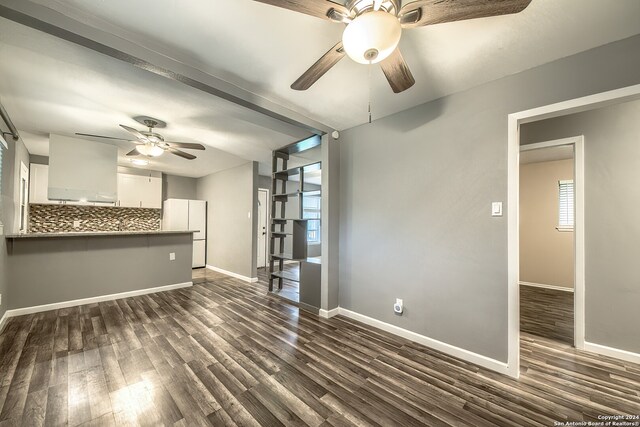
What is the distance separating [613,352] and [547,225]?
3197 mm

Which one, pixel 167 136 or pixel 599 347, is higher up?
pixel 167 136

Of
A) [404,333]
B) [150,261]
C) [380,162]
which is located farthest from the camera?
[150,261]

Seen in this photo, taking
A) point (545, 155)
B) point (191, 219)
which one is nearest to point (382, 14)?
point (545, 155)

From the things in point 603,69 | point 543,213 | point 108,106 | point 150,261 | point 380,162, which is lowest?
point 150,261

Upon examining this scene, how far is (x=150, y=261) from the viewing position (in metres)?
4.08

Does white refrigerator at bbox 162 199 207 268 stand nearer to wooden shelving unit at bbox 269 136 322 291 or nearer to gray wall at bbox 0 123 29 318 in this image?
gray wall at bbox 0 123 29 318

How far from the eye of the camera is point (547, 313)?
332 centimetres

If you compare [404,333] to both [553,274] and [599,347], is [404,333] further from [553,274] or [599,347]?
[553,274]

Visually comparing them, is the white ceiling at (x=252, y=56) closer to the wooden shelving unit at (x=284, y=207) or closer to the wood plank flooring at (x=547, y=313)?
the wooden shelving unit at (x=284, y=207)

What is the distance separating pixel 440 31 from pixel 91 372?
3.58 metres

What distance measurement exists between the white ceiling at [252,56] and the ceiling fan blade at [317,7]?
1.28ft

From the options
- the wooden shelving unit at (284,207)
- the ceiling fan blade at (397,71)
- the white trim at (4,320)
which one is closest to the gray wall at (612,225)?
the ceiling fan blade at (397,71)

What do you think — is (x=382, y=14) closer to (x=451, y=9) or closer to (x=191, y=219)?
(x=451, y=9)

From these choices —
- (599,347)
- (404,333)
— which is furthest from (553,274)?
(404,333)
